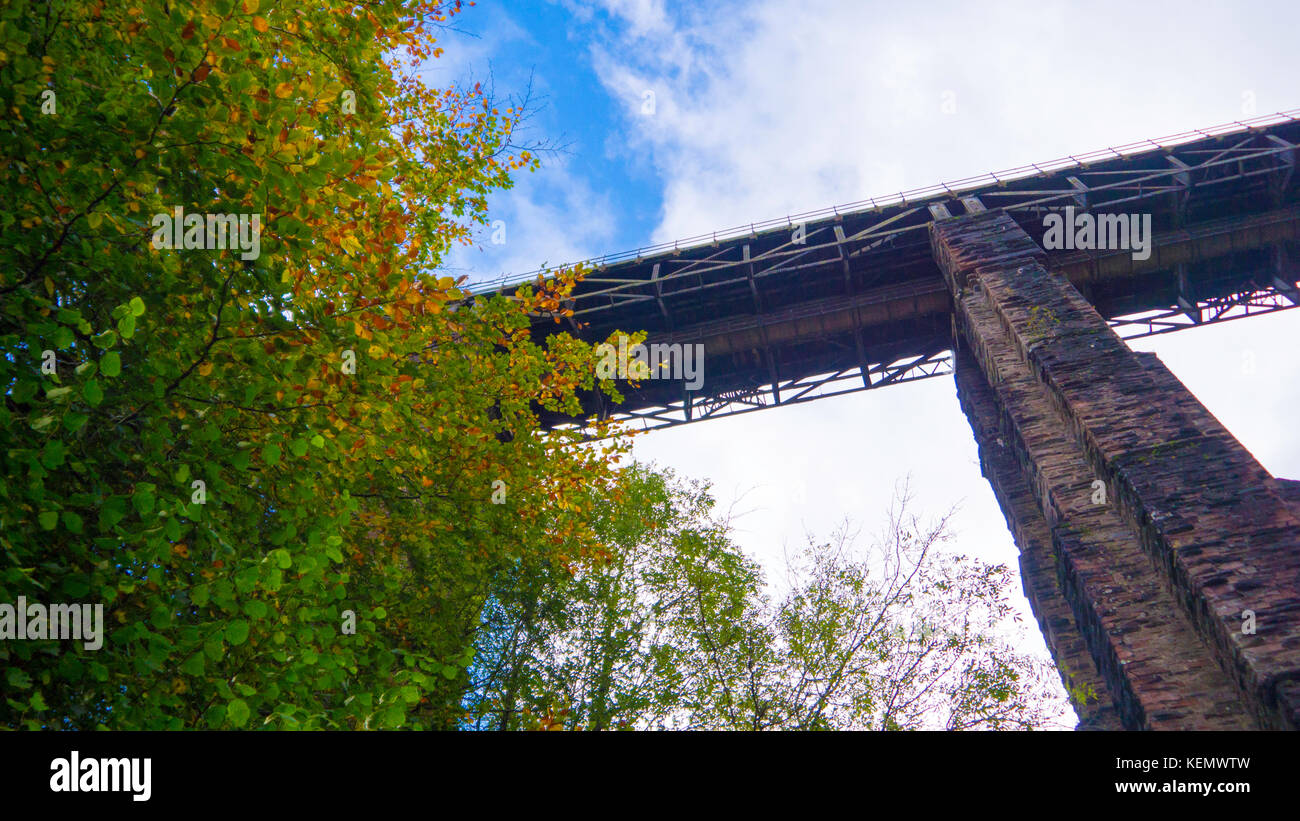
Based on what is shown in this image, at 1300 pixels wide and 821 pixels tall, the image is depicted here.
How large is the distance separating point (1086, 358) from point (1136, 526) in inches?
106

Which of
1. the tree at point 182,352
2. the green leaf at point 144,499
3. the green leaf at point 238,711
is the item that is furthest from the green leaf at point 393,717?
the green leaf at point 144,499

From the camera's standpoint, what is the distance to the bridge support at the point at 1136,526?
6441 millimetres

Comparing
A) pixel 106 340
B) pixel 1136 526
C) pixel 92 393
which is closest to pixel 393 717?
pixel 92 393

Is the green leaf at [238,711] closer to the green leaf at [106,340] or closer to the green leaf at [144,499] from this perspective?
the green leaf at [144,499]

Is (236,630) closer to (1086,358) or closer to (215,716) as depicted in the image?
(215,716)

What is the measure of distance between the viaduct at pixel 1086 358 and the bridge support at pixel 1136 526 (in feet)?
0.08

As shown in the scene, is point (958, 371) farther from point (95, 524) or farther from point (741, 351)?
point (95, 524)

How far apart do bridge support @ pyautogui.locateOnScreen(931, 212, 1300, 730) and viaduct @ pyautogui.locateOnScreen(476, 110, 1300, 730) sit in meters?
0.02

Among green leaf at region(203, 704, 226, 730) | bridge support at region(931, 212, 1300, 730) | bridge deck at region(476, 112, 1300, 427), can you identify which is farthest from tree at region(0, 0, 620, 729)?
bridge deck at region(476, 112, 1300, 427)

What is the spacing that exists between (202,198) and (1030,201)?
15983 mm

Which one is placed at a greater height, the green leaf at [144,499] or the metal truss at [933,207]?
the metal truss at [933,207]

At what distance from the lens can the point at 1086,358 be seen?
9.64 metres

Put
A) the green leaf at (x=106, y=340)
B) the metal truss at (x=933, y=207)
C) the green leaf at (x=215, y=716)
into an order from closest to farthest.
Answer: the green leaf at (x=106, y=340) → the green leaf at (x=215, y=716) → the metal truss at (x=933, y=207)
